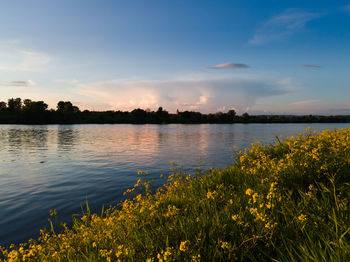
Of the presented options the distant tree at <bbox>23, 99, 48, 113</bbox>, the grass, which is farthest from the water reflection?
the distant tree at <bbox>23, 99, 48, 113</bbox>

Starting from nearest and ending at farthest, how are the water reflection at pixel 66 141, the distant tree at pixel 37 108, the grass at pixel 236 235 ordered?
the grass at pixel 236 235, the water reflection at pixel 66 141, the distant tree at pixel 37 108

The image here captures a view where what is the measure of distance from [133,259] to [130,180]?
14.7 m

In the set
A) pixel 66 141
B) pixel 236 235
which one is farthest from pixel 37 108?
pixel 236 235

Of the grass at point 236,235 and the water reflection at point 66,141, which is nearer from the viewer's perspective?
the grass at point 236,235

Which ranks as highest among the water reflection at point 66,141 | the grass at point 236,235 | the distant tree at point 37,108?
the distant tree at point 37,108

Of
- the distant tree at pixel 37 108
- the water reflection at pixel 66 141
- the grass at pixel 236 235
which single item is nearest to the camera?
the grass at pixel 236 235

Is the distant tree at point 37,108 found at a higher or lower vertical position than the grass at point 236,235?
higher

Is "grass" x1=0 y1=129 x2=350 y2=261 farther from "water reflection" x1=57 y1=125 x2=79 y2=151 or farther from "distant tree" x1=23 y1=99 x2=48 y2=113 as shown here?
"distant tree" x1=23 y1=99 x2=48 y2=113

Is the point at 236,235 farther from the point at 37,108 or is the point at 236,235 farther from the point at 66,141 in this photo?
the point at 37,108

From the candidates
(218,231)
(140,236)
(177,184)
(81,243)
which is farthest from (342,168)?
(81,243)

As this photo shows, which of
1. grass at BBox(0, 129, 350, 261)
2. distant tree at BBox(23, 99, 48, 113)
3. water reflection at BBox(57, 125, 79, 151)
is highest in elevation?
distant tree at BBox(23, 99, 48, 113)

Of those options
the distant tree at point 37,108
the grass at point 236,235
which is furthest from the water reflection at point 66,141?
the distant tree at point 37,108

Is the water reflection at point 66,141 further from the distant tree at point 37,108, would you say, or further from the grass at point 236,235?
the distant tree at point 37,108

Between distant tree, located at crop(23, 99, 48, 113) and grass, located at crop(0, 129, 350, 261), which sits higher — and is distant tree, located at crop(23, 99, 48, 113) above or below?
above
